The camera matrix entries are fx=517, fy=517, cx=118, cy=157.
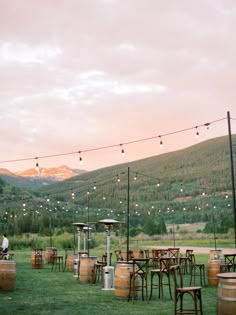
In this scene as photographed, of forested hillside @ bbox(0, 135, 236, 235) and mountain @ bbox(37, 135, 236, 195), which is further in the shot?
mountain @ bbox(37, 135, 236, 195)

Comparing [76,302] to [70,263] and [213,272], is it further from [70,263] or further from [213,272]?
[70,263]

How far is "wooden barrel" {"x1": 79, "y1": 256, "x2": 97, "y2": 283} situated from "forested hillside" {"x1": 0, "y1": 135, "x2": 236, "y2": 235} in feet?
128

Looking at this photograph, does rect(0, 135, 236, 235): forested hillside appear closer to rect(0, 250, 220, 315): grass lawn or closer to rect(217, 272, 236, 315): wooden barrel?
rect(0, 250, 220, 315): grass lawn

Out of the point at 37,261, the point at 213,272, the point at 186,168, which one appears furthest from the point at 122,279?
the point at 186,168

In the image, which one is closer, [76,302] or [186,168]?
[76,302]

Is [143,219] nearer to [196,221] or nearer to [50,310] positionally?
[196,221]

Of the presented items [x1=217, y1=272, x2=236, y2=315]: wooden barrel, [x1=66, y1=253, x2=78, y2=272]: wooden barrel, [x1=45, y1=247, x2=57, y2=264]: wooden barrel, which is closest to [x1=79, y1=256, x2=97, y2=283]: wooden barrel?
[x1=66, y1=253, x2=78, y2=272]: wooden barrel

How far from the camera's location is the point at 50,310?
8930 millimetres

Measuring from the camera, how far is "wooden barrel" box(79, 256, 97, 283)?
13836 mm

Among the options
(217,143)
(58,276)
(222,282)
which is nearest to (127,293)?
(222,282)

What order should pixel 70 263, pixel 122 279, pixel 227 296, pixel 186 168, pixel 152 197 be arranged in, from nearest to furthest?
1. pixel 227 296
2. pixel 122 279
3. pixel 70 263
4. pixel 152 197
5. pixel 186 168

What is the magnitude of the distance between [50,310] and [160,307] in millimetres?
2008

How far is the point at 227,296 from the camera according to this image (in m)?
7.05

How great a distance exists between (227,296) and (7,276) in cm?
613
